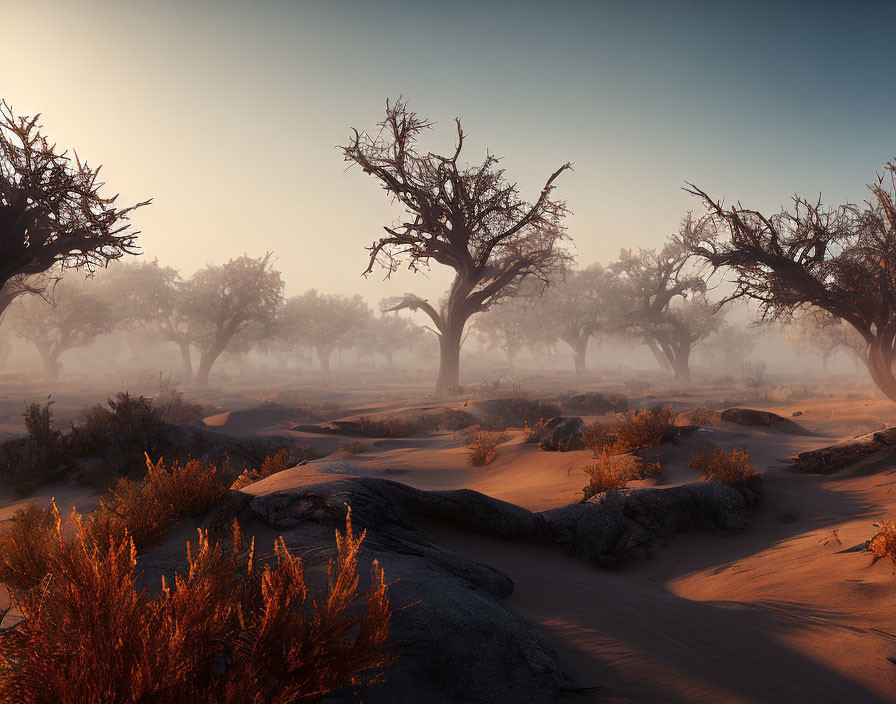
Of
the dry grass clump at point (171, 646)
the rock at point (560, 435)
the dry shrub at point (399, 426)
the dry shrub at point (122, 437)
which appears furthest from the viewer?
the dry shrub at point (399, 426)

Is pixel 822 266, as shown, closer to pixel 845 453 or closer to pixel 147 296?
pixel 845 453

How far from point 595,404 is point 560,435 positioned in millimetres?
9141

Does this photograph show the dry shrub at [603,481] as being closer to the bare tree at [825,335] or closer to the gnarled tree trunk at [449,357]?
the gnarled tree trunk at [449,357]

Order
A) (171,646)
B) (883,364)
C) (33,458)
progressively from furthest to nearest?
(883,364)
(33,458)
(171,646)

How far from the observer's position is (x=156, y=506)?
12.1ft

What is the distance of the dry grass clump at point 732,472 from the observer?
650cm

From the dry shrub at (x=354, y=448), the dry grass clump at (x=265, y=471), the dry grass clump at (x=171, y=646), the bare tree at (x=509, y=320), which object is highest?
the bare tree at (x=509, y=320)

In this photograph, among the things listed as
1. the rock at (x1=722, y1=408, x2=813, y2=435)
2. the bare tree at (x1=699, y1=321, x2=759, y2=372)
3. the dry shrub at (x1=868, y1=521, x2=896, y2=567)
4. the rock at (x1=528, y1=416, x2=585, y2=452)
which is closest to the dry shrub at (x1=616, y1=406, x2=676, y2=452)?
the rock at (x1=528, y1=416, x2=585, y2=452)

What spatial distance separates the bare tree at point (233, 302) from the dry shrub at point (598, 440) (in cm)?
3384

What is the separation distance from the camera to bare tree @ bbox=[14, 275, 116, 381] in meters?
35.3

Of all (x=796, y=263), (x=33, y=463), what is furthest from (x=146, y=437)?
(x=796, y=263)

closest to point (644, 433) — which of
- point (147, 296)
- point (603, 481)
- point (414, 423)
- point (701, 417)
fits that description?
point (603, 481)

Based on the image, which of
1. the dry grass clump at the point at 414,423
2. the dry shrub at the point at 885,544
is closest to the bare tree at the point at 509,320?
the dry grass clump at the point at 414,423

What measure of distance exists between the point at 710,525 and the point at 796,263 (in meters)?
13.5
